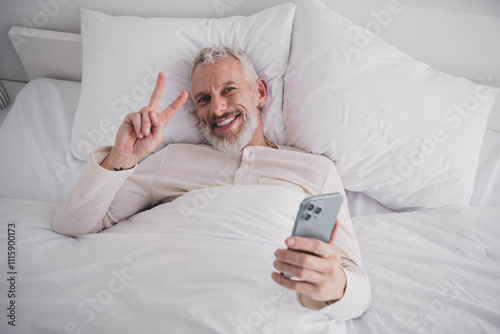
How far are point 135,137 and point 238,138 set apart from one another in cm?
35

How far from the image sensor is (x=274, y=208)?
906 mm

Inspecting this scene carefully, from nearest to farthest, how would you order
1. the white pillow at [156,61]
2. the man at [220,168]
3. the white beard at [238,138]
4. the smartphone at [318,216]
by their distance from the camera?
the smartphone at [318,216]
the man at [220,168]
the white beard at [238,138]
the white pillow at [156,61]

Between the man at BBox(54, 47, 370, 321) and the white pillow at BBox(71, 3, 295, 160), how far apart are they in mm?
78

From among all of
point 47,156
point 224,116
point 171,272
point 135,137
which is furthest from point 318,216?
point 47,156

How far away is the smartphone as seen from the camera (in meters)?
0.60

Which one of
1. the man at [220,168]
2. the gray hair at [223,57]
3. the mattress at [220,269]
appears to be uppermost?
the gray hair at [223,57]

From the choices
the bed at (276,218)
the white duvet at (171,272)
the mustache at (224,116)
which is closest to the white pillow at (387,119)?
the bed at (276,218)

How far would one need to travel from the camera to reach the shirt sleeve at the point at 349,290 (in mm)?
762

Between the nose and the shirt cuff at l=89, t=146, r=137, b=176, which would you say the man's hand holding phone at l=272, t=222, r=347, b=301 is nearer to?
the shirt cuff at l=89, t=146, r=137, b=176

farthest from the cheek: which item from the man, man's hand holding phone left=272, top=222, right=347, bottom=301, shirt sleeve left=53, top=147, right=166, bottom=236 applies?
man's hand holding phone left=272, top=222, right=347, bottom=301

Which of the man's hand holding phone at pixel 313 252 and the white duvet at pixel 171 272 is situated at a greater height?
the man's hand holding phone at pixel 313 252

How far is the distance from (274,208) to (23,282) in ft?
1.99

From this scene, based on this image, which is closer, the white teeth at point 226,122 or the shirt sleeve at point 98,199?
the shirt sleeve at point 98,199

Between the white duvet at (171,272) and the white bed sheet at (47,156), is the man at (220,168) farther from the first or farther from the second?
the white bed sheet at (47,156)
